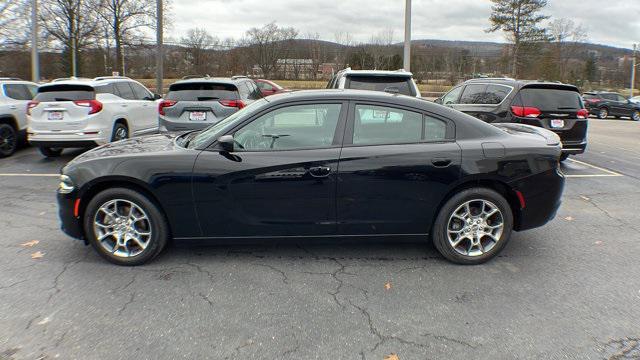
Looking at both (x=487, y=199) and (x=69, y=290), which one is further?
(x=487, y=199)

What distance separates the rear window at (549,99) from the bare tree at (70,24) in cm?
3608

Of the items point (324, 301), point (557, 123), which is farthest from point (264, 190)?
point (557, 123)

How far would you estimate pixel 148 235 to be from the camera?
4.06 meters

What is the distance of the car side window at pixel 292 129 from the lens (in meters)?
4.03

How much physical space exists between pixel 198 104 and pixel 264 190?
502 centimetres

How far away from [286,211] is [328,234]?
0.43 metres

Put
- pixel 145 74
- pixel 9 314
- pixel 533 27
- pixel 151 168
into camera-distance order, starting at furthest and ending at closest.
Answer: pixel 533 27 < pixel 145 74 < pixel 151 168 < pixel 9 314

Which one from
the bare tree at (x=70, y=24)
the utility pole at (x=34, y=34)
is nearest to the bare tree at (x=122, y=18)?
the bare tree at (x=70, y=24)

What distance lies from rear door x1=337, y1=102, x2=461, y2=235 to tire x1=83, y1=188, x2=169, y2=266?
5.29 ft

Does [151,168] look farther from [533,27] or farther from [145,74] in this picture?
[533,27]

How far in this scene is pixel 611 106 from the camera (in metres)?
27.7

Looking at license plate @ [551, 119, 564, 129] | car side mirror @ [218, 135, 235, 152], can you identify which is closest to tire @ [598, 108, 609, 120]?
license plate @ [551, 119, 564, 129]

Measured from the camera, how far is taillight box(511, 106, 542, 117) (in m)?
7.98

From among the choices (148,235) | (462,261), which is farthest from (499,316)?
(148,235)
